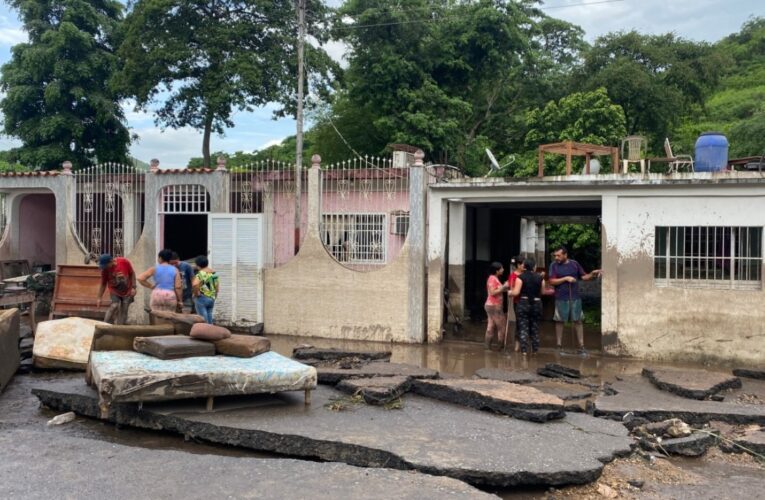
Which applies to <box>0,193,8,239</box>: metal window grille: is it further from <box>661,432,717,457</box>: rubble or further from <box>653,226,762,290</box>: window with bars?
<box>661,432,717,457</box>: rubble

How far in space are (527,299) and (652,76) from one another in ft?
61.1

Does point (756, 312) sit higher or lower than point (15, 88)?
lower

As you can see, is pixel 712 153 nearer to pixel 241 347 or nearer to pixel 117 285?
pixel 241 347

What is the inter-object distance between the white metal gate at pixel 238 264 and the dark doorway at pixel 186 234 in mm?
5242

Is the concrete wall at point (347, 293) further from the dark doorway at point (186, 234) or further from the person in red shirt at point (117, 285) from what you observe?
the dark doorway at point (186, 234)

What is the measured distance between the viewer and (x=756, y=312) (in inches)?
380

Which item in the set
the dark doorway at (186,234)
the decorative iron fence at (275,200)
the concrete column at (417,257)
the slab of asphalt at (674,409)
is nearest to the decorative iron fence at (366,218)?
the concrete column at (417,257)

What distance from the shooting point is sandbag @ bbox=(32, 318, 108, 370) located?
8.40 m

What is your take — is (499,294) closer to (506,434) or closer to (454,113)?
(506,434)

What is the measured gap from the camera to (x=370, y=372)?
7.85 meters

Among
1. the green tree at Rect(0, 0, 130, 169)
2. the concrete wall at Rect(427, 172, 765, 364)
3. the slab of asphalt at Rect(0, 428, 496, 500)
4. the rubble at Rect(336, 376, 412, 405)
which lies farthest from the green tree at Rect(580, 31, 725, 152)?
the slab of asphalt at Rect(0, 428, 496, 500)

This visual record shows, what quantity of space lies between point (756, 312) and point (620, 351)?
2075 millimetres

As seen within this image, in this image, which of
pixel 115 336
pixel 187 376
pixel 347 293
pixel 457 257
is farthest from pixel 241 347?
pixel 457 257

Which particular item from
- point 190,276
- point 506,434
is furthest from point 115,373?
point 190,276
